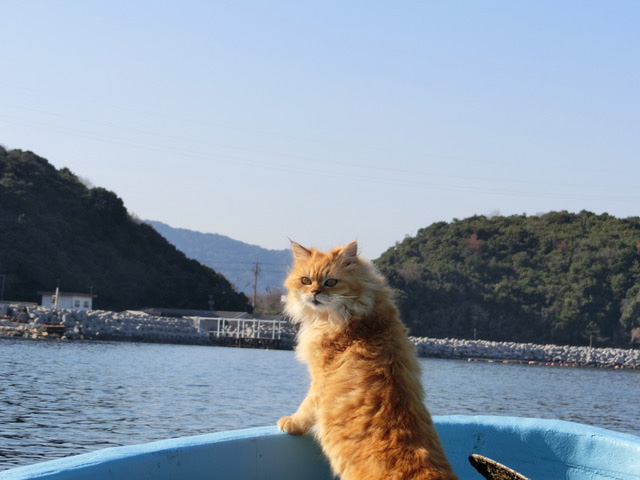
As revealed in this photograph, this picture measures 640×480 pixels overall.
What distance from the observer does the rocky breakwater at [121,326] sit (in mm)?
45125

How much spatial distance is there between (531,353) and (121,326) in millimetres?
27812

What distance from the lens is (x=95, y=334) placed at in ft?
152

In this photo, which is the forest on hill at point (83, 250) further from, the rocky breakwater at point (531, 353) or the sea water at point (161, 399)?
the sea water at point (161, 399)

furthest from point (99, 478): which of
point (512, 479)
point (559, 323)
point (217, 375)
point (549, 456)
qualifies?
point (559, 323)

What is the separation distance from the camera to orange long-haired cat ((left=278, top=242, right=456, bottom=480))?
2.58 m

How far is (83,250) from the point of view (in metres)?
55.7

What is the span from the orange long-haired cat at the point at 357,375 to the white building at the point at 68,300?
49.1 meters

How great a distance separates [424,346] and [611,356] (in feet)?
41.0

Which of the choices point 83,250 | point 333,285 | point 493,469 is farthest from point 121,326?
point 493,469

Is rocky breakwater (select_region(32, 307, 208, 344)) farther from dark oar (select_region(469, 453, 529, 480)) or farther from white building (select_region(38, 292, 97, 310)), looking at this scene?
dark oar (select_region(469, 453, 529, 480))

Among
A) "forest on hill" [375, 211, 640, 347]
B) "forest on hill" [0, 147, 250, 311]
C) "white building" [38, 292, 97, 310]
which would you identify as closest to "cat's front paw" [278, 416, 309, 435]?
"white building" [38, 292, 97, 310]

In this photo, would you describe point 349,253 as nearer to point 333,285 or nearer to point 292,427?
point 333,285

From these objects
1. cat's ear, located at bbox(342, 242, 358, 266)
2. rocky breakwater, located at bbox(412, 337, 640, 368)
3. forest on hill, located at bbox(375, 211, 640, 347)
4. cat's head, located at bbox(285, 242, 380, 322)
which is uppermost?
forest on hill, located at bbox(375, 211, 640, 347)

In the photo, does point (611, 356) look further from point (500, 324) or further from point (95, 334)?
point (95, 334)
